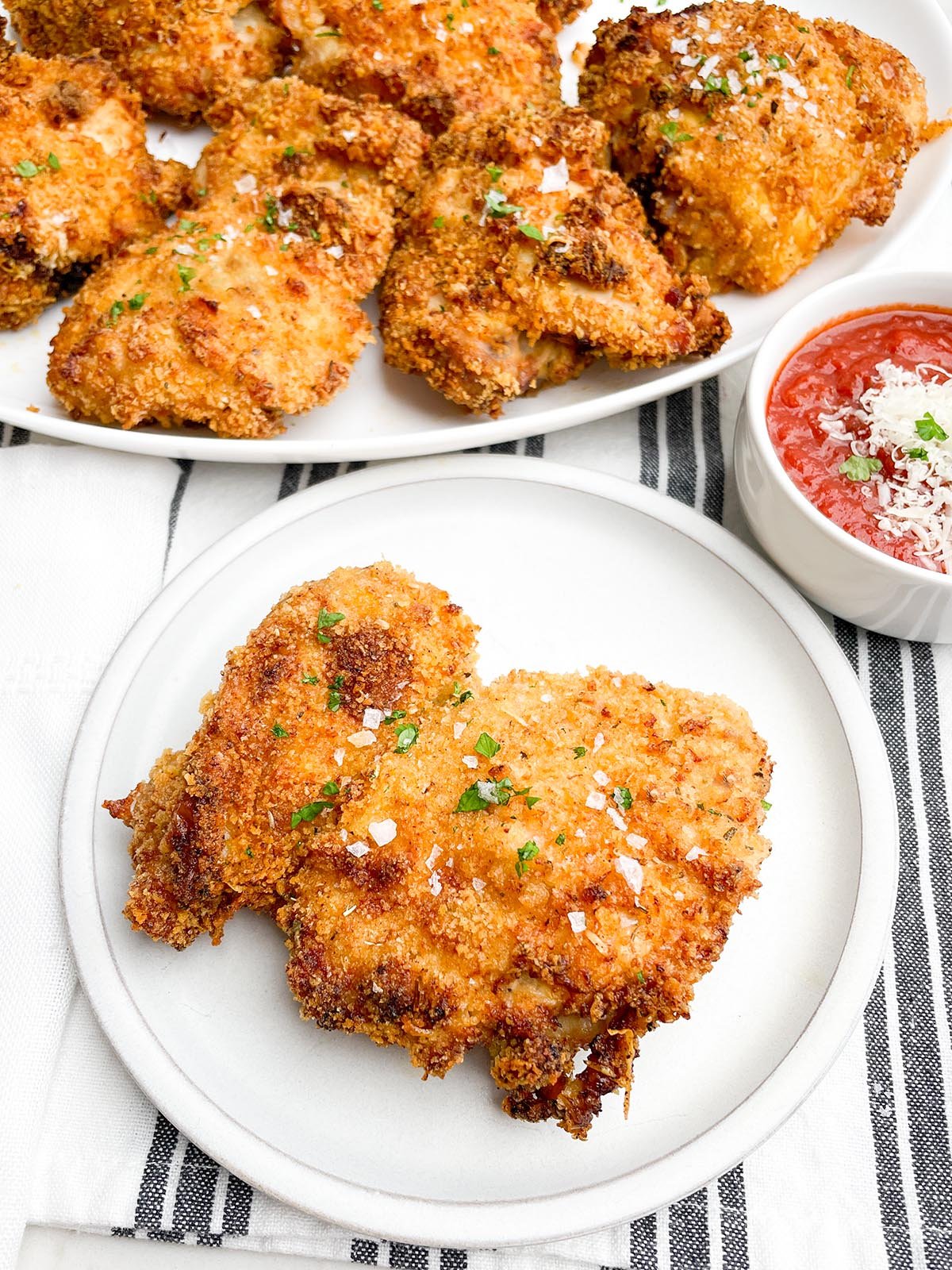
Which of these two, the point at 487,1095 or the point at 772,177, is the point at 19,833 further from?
the point at 772,177

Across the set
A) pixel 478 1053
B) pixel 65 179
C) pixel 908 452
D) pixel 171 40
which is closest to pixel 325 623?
pixel 478 1053

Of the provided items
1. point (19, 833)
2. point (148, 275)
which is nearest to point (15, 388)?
point (148, 275)

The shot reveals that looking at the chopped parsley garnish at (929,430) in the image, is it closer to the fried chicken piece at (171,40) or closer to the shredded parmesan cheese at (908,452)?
the shredded parmesan cheese at (908,452)

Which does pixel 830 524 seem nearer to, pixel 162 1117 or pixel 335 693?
pixel 335 693

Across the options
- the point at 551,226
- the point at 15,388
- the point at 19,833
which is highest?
the point at 551,226

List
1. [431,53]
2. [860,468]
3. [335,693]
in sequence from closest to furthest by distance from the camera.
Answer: [335,693] < [860,468] < [431,53]

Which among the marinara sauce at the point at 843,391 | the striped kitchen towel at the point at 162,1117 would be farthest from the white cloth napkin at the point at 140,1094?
the marinara sauce at the point at 843,391
